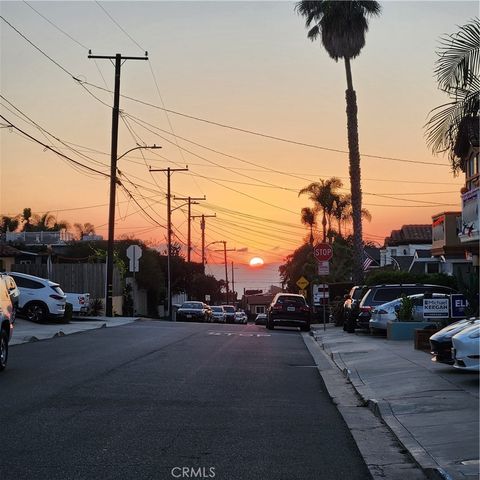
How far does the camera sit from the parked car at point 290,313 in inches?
1291

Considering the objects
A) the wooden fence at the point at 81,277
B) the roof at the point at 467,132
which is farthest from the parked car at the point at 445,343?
the wooden fence at the point at 81,277

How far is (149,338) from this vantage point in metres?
21.5

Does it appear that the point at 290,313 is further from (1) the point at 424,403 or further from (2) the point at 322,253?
(1) the point at 424,403

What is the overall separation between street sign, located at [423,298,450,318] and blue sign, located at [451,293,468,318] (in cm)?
13

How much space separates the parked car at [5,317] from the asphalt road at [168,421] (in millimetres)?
381

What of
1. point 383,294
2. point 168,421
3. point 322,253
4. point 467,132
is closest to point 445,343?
point 467,132

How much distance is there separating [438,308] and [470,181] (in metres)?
19.2

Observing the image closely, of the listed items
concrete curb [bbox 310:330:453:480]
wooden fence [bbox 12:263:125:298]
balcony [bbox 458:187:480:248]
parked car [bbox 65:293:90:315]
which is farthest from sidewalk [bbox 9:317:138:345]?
balcony [bbox 458:187:480:248]

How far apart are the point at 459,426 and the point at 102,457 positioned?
401 cm

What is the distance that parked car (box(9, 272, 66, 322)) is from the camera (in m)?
27.8

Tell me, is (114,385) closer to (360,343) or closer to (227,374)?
(227,374)

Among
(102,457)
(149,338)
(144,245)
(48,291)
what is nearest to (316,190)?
(144,245)

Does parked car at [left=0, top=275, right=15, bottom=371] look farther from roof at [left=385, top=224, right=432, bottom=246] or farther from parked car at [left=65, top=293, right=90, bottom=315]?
roof at [left=385, top=224, right=432, bottom=246]

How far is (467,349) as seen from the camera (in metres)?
11.2
